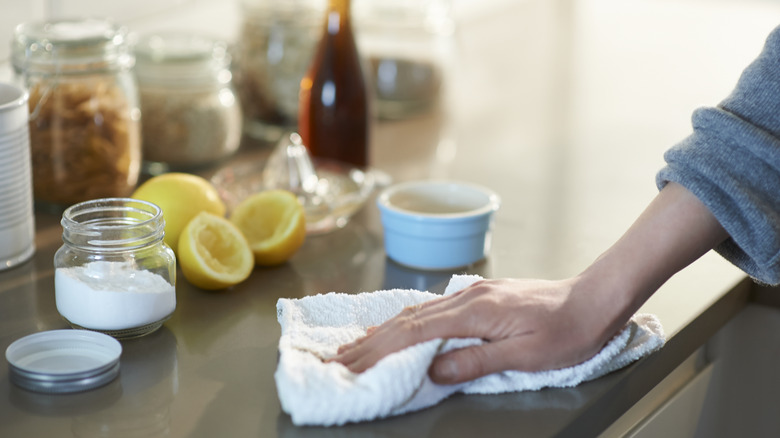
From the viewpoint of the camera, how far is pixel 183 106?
1274mm

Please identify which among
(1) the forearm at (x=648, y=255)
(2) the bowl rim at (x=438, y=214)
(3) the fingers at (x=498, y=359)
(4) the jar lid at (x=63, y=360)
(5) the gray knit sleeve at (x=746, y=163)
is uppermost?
(5) the gray knit sleeve at (x=746, y=163)

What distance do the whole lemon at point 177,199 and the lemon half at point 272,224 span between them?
0.03 metres

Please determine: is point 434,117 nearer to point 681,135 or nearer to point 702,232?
point 681,135

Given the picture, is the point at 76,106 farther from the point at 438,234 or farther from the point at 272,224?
the point at 438,234

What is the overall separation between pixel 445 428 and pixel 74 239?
1.26 ft

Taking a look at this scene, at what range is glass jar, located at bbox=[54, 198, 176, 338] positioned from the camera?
2.77 ft

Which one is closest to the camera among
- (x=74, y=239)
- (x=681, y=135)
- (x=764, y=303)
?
(x=74, y=239)

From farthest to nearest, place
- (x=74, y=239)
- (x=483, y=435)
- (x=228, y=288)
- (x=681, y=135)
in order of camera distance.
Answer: (x=681, y=135)
(x=228, y=288)
(x=74, y=239)
(x=483, y=435)

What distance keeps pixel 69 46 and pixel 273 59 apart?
39 cm

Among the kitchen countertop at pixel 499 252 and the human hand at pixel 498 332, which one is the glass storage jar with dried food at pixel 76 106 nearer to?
the kitchen countertop at pixel 499 252

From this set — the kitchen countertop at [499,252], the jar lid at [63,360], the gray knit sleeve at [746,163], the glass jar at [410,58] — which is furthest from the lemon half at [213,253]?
the glass jar at [410,58]

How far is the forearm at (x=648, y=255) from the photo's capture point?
82 cm

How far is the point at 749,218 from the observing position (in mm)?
808

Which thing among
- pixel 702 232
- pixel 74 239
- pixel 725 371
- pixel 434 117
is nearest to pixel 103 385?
pixel 74 239
